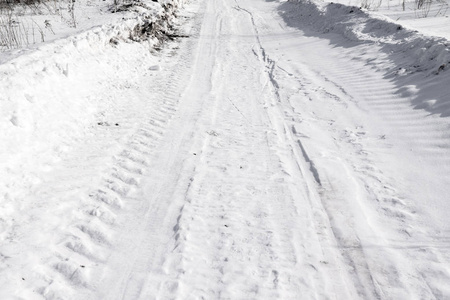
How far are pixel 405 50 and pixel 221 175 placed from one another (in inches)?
228

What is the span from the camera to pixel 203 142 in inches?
185

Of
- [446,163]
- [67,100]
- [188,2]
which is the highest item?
[188,2]

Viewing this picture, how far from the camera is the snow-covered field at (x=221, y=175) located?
2691mm

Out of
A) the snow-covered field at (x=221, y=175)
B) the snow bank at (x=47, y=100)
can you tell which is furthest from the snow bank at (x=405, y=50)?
the snow bank at (x=47, y=100)

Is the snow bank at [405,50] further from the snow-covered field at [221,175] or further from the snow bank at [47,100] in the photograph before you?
the snow bank at [47,100]

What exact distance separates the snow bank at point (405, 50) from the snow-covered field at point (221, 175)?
45 mm

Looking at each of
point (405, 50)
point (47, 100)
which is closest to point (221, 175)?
point (47, 100)

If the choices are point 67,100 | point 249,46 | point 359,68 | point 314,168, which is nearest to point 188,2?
point 249,46

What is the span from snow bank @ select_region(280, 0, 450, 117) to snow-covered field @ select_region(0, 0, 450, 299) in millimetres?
45

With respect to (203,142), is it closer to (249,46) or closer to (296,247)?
(296,247)

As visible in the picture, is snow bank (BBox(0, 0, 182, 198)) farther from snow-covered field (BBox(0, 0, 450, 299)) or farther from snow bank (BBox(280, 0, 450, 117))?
snow bank (BBox(280, 0, 450, 117))

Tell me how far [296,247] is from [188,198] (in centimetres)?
124

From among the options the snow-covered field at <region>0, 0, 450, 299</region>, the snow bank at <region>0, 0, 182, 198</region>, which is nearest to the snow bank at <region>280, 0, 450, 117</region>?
the snow-covered field at <region>0, 0, 450, 299</region>

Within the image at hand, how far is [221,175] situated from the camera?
156 inches
